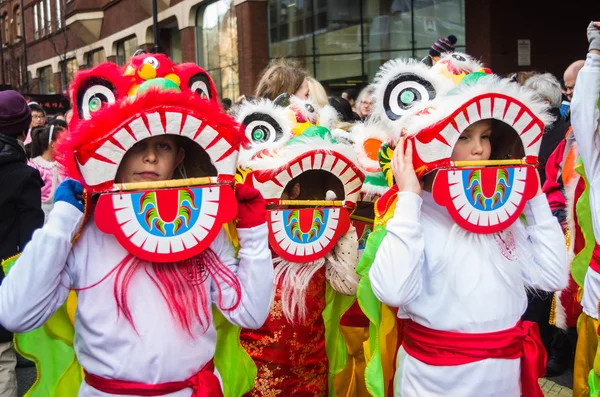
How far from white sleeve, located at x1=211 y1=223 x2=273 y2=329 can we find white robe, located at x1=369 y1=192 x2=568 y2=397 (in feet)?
1.27

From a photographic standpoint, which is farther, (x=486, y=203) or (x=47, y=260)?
(x=486, y=203)

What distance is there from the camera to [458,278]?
230 centimetres

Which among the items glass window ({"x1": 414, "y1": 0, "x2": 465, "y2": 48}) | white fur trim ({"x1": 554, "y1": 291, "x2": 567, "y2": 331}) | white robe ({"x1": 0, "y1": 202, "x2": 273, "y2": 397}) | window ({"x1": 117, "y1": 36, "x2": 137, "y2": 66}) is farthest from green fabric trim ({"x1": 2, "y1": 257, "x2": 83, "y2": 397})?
window ({"x1": 117, "y1": 36, "x2": 137, "y2": 66})

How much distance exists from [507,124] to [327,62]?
1243 centimetres

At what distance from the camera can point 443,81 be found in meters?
2.49

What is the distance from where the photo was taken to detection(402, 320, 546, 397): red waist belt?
89.0 inches

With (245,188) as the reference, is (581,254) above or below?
below

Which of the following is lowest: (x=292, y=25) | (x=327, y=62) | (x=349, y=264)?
(x=349, y=264)

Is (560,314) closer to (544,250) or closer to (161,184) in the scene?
(544,250)

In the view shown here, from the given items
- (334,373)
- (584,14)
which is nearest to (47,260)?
(334,373)

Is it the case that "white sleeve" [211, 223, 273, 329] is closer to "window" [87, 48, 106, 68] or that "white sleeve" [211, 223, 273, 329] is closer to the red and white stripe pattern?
the red and white stripe pattern

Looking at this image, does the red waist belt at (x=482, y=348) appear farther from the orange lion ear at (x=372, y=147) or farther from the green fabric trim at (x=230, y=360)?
the orange lion ear at (x=372, y=147)

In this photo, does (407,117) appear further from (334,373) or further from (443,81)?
(334,373)

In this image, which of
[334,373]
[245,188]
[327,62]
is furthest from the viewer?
[327,62]
